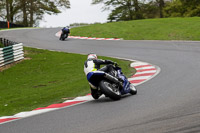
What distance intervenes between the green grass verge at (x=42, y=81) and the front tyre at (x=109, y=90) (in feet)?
6.00

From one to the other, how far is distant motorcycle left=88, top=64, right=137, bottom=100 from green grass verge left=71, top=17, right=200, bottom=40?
1732 cm

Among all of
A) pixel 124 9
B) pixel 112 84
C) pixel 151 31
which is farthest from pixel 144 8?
pixel 112 84

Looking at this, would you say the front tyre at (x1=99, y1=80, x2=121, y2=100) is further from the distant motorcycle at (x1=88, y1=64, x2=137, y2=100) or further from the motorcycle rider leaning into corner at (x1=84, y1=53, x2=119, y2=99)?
the motorcycle rider leaning into corner at (x1=84, y1=53, x2=119, y2=99)

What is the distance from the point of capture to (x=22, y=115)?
9.06m

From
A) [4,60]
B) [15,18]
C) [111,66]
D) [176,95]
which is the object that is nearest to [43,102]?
[111,66]

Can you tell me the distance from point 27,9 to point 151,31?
35.4 meters

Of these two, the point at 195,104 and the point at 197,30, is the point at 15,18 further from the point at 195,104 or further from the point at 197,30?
the point at 195,104

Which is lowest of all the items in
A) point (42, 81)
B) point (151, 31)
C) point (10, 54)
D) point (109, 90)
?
point (42, 81)

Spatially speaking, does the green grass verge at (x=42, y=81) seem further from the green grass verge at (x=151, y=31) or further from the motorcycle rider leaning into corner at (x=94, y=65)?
the green grass verge at (x=151, y=31)

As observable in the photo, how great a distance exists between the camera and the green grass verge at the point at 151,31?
28541 millimetres

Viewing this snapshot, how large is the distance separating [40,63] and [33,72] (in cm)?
265

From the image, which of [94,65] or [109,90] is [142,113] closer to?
[109,90]

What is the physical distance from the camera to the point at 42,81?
1511 centimetres

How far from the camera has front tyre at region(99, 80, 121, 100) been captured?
9320 mm
